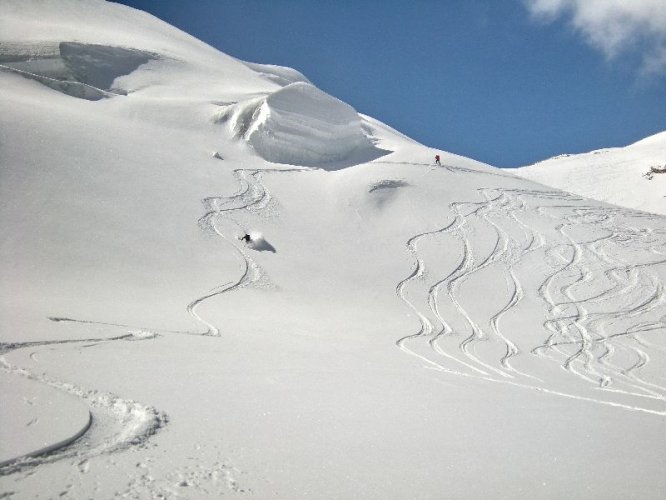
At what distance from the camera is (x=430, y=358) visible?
9.14 meters

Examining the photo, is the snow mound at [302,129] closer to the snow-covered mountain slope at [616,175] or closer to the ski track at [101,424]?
the ski track at [101,424]

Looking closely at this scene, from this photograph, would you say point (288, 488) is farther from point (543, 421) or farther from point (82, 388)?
point (543, 421)

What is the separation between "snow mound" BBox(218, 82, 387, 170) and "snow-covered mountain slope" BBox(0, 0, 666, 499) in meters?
0.17

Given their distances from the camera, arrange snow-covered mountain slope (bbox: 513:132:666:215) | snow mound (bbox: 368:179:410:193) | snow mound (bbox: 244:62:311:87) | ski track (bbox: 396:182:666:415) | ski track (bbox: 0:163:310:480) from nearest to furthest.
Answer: ski track (bbox: 0:163:310:480)
ski track (bbox: 396:182:666:415)
snow mound (bbox: 368:179:410:193)
snow-covered mountain slope (bbox: 513:132:666:215)
snow mound (bbox: 244:62:311:87)

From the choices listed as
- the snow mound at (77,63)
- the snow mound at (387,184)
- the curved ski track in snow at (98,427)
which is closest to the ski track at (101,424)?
the curved ski track in snow at (98,427)

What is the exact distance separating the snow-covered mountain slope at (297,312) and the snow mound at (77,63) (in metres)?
0.28

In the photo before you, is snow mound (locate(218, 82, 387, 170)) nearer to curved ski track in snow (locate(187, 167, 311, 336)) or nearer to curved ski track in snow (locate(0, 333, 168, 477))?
curved ski track in snow (locate(187, 167, 311, 336))

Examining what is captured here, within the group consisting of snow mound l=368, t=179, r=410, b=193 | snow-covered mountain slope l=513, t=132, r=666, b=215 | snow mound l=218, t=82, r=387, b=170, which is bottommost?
snow mound l=368, t=179, r=410, b=193

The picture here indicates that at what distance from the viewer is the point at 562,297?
623 inches

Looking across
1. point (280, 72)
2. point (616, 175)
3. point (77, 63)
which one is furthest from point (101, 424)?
point (280, 72)

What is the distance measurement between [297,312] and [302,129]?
19788 millimetres

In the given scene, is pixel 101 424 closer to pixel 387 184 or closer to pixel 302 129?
pixel 387 184

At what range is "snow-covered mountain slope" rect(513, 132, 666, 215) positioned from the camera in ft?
149

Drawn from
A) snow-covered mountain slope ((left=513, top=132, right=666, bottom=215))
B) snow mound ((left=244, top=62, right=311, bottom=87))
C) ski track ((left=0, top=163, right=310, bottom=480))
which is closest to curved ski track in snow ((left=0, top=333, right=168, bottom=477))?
ski track ((left=0, top=163, right=310, bottom=480))
